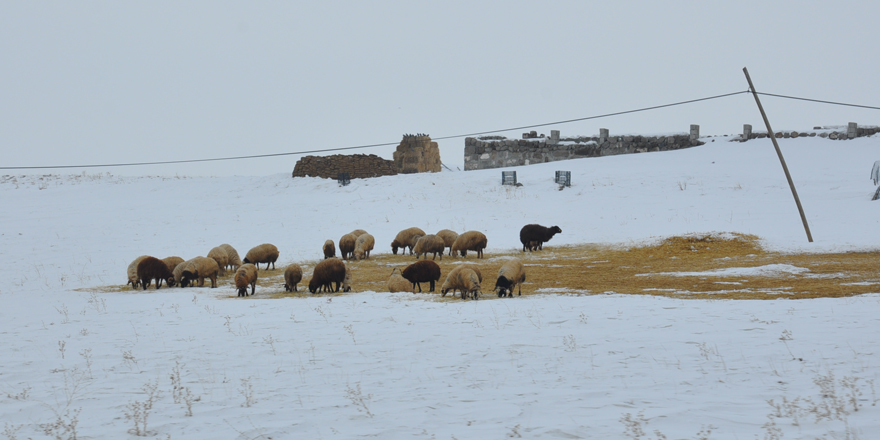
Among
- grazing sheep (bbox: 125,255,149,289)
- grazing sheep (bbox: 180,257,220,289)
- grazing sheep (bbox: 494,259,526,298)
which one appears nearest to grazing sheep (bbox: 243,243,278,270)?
grazing sheep (bbox: 180,257,220,289)

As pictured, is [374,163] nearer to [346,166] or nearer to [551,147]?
[346,166]

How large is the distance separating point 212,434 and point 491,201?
2909 centimetres

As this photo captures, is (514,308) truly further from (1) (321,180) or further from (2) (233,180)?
(2) (233,180)

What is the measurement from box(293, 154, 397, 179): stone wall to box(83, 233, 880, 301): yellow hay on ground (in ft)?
60.2

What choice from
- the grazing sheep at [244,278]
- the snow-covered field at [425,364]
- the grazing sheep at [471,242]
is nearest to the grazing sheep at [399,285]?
the snow-covered field at [425,364]

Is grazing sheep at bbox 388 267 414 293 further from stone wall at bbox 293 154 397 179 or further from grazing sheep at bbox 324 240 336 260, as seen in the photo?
stone wall at bbox 293 154 397 179

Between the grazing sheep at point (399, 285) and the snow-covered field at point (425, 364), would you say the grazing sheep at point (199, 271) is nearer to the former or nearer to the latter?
the snow-covered field at point (425, 364)

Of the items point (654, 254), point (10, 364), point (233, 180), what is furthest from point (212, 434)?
point (233, 180)

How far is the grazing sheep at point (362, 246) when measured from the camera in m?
23.2

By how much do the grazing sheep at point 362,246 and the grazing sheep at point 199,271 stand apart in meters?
6.26

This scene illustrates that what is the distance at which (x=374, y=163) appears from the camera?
1694 inches

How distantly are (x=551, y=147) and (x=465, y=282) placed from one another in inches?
1347

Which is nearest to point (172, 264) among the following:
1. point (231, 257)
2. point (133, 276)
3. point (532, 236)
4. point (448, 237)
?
point (133, 276)

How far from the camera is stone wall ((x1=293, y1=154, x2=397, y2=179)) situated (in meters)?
42.5
